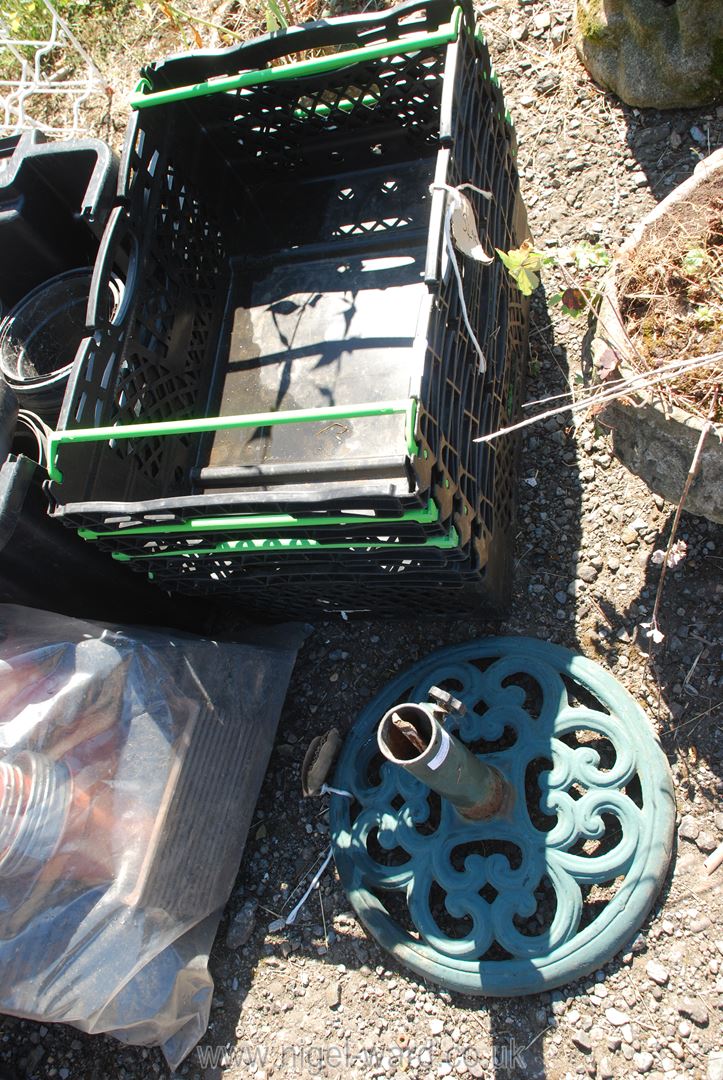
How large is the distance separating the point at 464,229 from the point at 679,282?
19.0 inches

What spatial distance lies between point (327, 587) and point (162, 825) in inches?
25.6

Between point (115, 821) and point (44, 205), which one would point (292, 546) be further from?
point (44, 205)

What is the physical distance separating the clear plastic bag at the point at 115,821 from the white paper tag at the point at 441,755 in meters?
0.68

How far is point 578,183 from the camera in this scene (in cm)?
256

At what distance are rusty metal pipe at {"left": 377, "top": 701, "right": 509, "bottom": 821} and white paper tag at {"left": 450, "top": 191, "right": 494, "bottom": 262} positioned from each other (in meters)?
0.90

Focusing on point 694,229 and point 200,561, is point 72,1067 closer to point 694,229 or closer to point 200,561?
point 200,561

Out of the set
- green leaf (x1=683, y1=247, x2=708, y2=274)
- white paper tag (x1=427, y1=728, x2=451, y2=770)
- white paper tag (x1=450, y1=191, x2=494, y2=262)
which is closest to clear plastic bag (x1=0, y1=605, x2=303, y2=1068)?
white paper tag (x1=427, y1=728, x2=451, y2=770)

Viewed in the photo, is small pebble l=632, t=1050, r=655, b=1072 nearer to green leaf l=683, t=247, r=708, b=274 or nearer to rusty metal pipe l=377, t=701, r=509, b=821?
rusty metal pipe l=377, t=701, r=509, b=821

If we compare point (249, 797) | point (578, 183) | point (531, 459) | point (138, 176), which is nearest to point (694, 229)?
point (531, 459)

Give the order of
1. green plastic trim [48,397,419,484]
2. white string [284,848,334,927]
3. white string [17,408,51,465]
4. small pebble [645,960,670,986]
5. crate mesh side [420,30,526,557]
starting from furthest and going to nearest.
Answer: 1. white string [284,848,334,927]
2. white string [17,408,51,465]
3. small pebble [645,960,670,986]
4. crate mesh side [420,30,526,557]
5. green plastic trim [48,397,419,484]

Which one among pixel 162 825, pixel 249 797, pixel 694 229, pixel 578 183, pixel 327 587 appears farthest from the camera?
pixel 578 183

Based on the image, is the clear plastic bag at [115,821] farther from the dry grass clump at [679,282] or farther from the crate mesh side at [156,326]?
the dry grass clump at [679,282]

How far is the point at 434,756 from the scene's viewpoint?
1.53 m

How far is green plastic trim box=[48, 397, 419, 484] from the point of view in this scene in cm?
143
